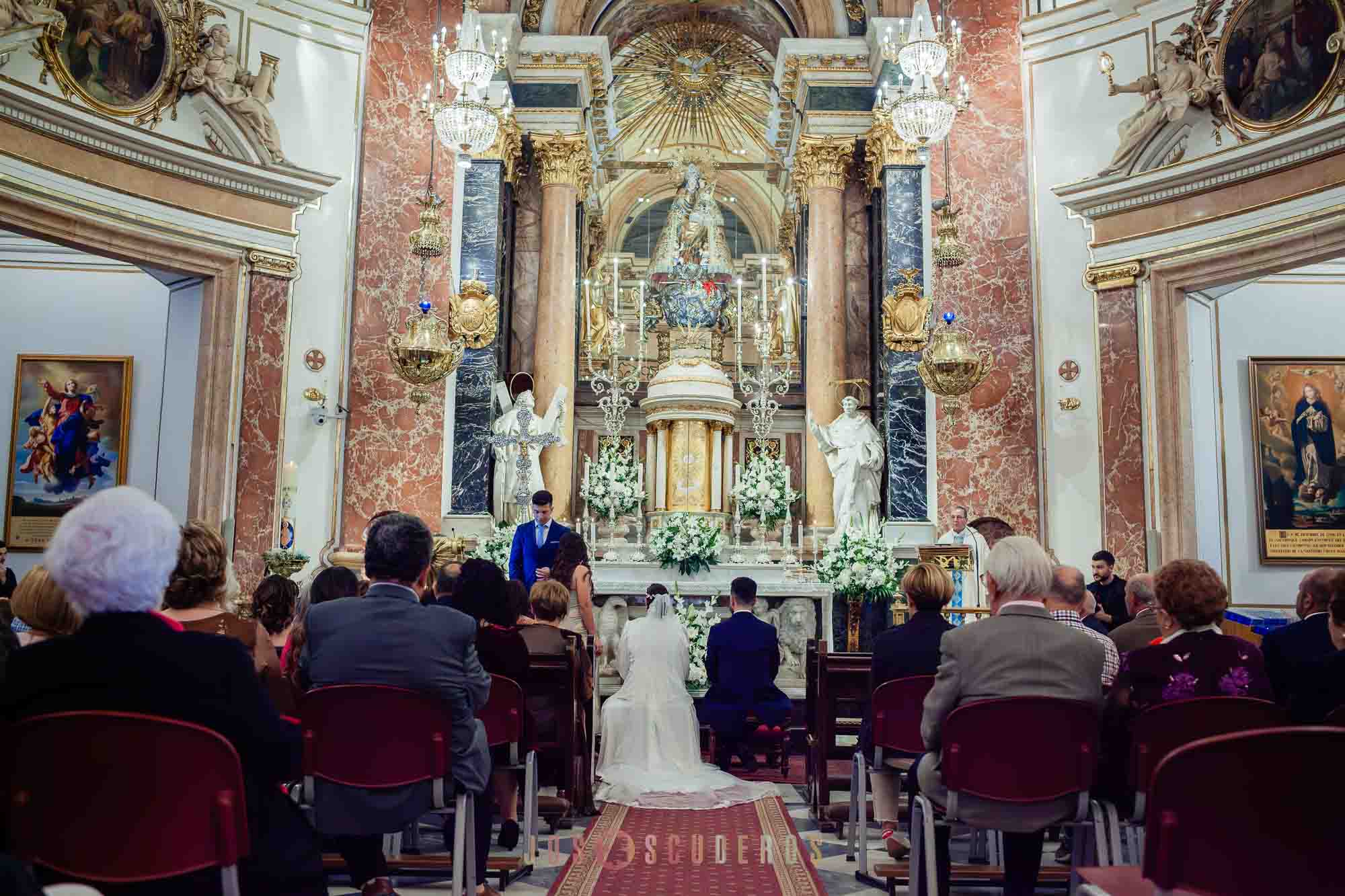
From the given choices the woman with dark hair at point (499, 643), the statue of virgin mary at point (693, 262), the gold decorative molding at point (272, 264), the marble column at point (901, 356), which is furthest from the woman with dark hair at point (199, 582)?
the statue of virgin mary at point (693, 262)

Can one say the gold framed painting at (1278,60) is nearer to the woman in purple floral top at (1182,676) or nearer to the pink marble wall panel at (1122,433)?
the pink marble wall panel at (1122,433)

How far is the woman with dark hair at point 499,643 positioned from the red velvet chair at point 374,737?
1343 millimetres

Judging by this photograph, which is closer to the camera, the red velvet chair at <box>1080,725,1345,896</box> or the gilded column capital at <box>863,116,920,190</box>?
the red velvet chair at <box>1080,725,1345,896</box>

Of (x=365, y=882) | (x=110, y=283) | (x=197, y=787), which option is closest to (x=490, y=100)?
(x=110, y=283)

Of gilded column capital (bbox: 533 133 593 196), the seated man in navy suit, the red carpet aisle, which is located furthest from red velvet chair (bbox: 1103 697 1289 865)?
gilded column capital (bbox: 533 133 593 196)

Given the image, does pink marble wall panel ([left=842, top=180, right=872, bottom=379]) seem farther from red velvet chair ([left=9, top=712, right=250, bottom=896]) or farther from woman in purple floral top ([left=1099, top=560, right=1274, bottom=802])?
red velvet chair ([left=9, top=712, right=250, bottom=896])

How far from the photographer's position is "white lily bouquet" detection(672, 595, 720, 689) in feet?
33.2

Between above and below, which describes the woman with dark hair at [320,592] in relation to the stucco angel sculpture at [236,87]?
below

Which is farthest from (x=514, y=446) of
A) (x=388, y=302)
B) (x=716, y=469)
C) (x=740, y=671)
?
(x=740, y=671)

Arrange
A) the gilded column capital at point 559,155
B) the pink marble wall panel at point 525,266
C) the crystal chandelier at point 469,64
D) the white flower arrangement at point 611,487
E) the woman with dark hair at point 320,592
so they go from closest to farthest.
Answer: the woman with dark hair at point 320,592, the crystal chandelier at point 469,64, the white flower arrangement at point 611,487, the gilded column capital at point 559,155, the pink marble wall panel at point 525,266

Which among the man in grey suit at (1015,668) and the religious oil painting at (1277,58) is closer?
the man in grey suit at (1015,668)

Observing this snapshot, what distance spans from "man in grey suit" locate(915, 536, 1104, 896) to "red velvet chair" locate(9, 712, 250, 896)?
7.50 feet

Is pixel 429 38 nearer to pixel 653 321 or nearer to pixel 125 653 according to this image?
pixel 653 321

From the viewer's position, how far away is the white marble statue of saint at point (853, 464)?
13.5 meters
